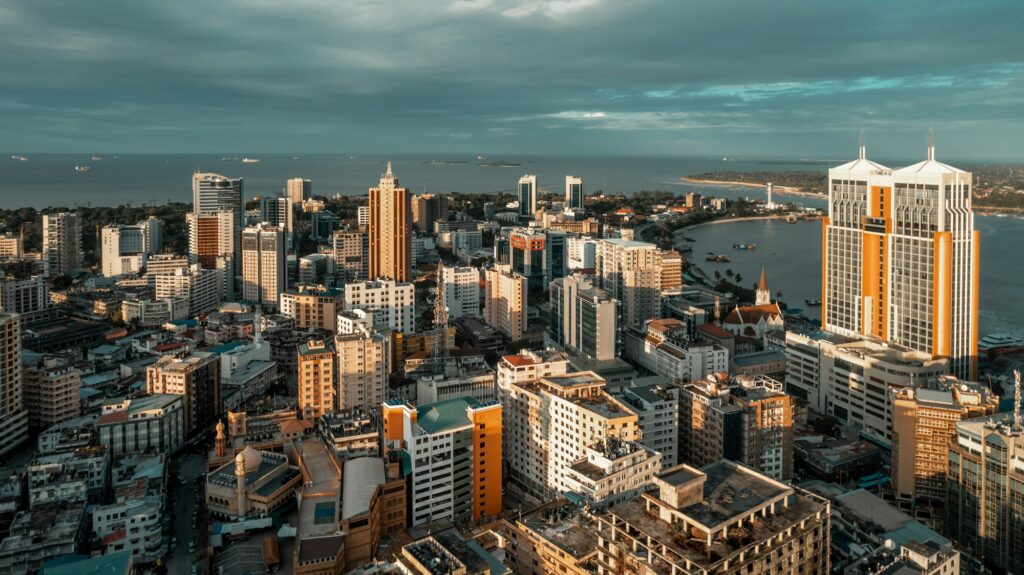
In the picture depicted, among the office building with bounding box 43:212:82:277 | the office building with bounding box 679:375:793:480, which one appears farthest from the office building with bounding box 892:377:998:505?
the office building with bounding box 43:212:82:277

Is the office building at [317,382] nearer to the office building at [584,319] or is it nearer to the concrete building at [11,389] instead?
the concrete building at [11,389]

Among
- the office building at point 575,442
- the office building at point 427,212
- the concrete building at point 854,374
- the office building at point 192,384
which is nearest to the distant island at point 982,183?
the concrete building at point 854,374

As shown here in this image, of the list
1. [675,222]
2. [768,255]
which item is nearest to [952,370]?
[768,255]

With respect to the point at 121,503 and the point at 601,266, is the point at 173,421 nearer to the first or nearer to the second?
the point at 121,503

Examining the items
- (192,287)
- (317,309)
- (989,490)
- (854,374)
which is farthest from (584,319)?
(192,287)

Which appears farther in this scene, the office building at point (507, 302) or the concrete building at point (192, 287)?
the concrete building at point (192, 287)
